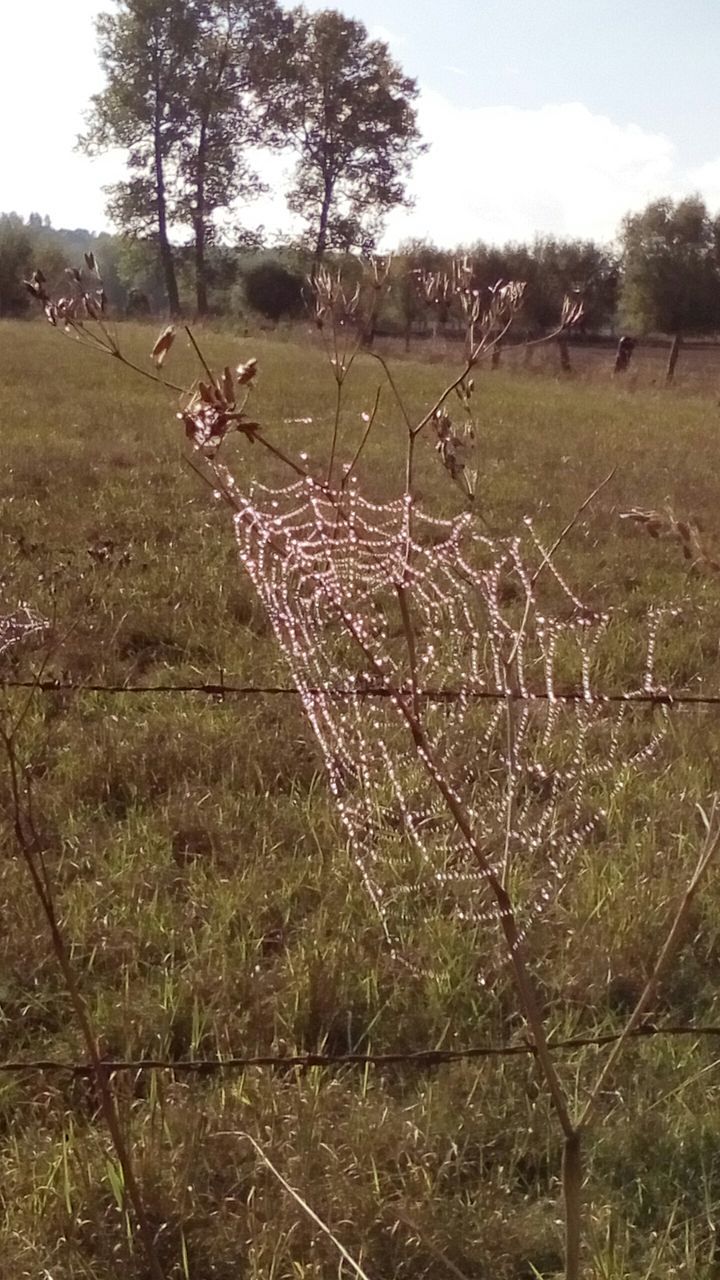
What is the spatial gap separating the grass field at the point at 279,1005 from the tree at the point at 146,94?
108ft

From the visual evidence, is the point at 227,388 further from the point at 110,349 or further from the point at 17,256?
the point at 17,256

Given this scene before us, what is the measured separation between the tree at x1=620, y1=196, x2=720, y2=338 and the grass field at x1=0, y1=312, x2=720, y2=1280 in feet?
99.9

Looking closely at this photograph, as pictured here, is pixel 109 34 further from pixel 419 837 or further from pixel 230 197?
pixel 419 837

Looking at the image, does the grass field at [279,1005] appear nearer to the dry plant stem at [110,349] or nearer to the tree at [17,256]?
the dry plant stem at [110,349]

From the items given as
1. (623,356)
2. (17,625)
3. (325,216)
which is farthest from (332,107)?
(17,625)

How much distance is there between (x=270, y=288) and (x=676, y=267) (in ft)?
41.4

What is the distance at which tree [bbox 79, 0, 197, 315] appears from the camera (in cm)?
3584

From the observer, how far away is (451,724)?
3816mm

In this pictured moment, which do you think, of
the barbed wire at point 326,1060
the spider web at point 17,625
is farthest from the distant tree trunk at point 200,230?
the barbed wire at point 326,1060

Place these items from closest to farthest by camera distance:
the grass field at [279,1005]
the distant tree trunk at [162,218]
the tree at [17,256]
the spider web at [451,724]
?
the grass field at [279,1005]
the spider web at [451,724]
the tree at [17,256]
the distant tree trunk at [162,218]

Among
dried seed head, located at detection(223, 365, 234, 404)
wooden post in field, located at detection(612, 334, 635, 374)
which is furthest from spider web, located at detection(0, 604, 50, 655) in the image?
wooden post in field, located at detection(612, 334, 635, 374)

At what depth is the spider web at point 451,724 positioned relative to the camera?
119 inches

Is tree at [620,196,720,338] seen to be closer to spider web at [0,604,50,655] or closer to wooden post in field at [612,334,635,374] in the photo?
wooden post in field at [612,334,635,374]

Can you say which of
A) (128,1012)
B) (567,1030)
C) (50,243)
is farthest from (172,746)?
(50,243)
